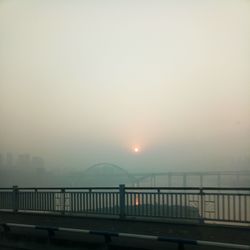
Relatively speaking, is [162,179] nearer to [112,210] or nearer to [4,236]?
[112,210]

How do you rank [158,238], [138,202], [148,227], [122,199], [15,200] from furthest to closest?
[15,200], [122,199], [138,202], [148,227], [158,238]

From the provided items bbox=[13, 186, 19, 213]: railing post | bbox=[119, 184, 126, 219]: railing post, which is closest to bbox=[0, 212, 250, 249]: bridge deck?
bbox=[119, 184, 126, 219]: railing post

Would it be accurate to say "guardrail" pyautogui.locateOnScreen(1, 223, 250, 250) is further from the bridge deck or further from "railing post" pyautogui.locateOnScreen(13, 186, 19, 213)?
"railing post" pyautogui.locateOnScreen(13, 186, 19, 213)

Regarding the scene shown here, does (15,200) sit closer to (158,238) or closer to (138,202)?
(138,202)

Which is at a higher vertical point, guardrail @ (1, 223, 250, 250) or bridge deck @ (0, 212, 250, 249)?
guardrail @ (1, 223, 250, 250)

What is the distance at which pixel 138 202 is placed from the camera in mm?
9664

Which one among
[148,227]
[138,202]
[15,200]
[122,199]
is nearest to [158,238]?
[148,227]

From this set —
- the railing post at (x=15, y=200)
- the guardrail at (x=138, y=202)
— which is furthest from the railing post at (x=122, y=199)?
the railing post at (x=15, y=200)

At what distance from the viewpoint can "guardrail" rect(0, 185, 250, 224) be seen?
8367mm

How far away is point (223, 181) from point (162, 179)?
74.8 inches

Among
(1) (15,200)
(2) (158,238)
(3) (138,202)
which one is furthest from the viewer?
(1) (15,200)

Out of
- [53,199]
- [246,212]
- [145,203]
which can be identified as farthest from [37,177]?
[246,212]

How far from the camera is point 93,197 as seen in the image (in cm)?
1020

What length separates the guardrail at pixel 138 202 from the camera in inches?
329
